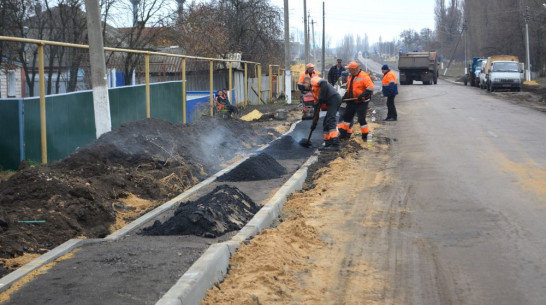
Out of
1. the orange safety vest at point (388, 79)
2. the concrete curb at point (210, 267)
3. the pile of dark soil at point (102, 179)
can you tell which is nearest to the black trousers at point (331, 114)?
the pile of dark soil at point (102, 179)

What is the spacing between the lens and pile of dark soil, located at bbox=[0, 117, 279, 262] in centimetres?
718

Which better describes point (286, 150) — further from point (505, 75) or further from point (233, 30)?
point (233, 30)

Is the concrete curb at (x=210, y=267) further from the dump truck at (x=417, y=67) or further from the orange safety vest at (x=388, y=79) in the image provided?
the dump truck at (x=417, y=67)

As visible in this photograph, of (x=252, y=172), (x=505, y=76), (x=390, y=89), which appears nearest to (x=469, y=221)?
(x=252, y=172)

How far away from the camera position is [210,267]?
5.49m

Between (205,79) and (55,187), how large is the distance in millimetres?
16983

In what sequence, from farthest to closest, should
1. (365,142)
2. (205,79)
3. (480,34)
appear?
1. (480,34)
2. (205,79)
3. (365,142)

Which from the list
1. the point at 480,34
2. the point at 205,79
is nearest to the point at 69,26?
the point at 205,79

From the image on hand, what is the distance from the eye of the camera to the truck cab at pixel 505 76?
136ft

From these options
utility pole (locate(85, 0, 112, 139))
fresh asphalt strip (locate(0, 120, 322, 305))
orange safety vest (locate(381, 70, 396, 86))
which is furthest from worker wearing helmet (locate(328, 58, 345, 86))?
fresh asphalt strip (locate(0, 120, 322, 305))

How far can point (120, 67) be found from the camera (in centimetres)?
1510

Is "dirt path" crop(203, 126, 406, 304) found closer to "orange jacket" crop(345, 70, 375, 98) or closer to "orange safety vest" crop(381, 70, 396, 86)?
"orange jacket" crop(345, 70, 375, 98)

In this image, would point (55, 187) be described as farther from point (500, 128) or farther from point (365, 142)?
point (500, 128)

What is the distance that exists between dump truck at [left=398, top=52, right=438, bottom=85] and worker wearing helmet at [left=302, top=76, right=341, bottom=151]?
3891 centimetres
